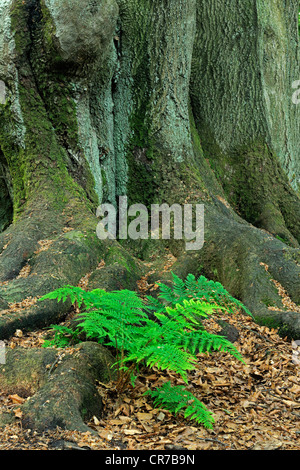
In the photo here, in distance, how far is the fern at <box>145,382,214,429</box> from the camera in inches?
113

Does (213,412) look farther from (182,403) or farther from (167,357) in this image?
(167,357)

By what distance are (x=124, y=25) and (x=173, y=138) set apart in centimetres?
173

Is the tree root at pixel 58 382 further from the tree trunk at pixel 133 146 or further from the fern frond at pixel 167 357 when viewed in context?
the tree trunk at pixel 133 146


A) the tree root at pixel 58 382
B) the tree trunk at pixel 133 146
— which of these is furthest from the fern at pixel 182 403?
the tree trunk at pixel 133 146

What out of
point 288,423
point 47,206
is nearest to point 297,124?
point 47,206

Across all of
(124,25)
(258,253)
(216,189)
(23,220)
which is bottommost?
(258,253)

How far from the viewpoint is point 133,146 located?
253 inches

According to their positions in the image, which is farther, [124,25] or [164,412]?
[124,25]

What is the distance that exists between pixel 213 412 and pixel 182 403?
0.37m

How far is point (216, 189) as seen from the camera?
6980 millimetres

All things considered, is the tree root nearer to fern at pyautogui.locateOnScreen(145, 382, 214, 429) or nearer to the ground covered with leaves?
the ground covered with leaves

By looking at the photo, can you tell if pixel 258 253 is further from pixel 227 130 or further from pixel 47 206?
pixel 227 130

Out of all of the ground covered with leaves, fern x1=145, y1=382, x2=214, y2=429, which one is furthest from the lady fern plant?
the ground covered with leaves

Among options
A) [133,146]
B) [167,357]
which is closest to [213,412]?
[167,357]
